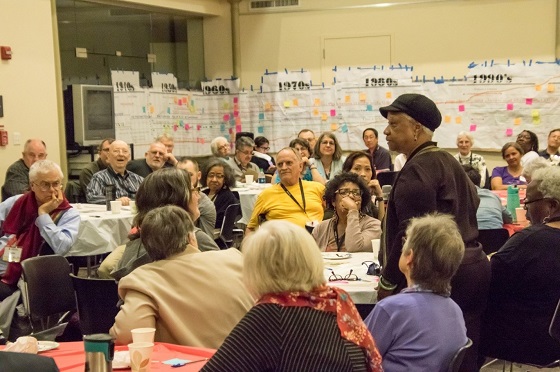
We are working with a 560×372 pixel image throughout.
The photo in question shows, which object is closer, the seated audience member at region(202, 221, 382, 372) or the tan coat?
the seated audience member at region(202, 221, 382, 372)

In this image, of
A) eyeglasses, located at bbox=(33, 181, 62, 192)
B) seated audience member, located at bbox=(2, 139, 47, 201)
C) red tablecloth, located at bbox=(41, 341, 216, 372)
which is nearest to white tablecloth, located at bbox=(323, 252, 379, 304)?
red tablecloth, located at bbox=(41, 341, 216, 372)

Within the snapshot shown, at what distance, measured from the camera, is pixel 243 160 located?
34.5ft

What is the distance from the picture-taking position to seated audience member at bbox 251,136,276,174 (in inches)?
445

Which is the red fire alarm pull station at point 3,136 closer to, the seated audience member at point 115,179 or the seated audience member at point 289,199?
the seated audience member at point 115,179

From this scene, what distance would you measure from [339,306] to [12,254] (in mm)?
3367

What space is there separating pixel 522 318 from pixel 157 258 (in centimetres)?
186

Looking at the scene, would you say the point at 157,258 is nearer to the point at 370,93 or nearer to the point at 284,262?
the point at 284,262

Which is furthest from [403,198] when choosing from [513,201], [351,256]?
[513,201]

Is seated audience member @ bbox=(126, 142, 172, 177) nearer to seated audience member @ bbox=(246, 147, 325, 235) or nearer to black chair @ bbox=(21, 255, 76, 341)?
seated audience member @ bbox=(246, 147, 325, 235)

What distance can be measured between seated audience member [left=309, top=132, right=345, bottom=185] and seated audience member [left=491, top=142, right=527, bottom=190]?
1.83 metres

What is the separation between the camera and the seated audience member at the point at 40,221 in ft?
16.9

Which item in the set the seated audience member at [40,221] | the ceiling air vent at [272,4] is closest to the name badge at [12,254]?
the seated audience member at [40,221]

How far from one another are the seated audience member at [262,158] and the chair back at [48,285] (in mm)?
6500

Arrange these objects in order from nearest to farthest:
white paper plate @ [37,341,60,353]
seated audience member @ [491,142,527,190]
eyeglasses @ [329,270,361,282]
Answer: white paper plate @ [37,341,60,353] → eyeglasses @ [329,270,361,282] → seated audience member @ [491,142,527,190]
